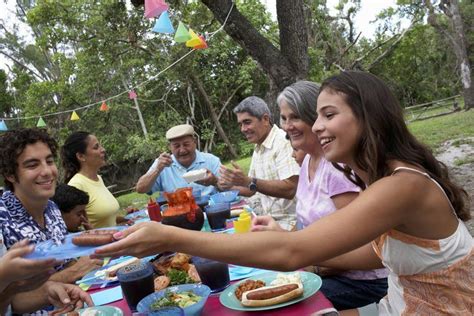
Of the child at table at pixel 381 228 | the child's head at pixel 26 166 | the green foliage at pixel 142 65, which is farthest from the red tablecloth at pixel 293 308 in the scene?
the green foliage at pixel 142 65

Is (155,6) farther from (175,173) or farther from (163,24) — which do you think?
(175,173)

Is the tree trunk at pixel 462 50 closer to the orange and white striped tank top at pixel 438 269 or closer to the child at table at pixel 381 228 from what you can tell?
the child at table at pixel 381 228

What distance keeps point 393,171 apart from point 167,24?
4.62m

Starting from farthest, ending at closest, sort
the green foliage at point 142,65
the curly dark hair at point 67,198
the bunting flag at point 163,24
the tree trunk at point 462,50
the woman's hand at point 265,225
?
the tree trunk at point 462,50 → the green foliage at point 142,65 → the bunting flag at point 163,24 → the curly dark hair at point 67,198 → the woman's hand at point 265,225

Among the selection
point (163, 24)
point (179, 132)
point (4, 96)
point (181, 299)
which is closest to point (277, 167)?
point (179, 132)

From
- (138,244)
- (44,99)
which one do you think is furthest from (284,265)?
(44,99)

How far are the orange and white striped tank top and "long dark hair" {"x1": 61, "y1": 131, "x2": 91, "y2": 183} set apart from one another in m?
3.40

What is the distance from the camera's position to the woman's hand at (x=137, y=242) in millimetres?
1173

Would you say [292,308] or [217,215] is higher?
[217,215]

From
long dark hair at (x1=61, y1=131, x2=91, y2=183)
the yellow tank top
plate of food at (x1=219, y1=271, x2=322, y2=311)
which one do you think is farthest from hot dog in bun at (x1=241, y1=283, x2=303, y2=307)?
long dark hair at (x1=61, y1=131, x2=91, y2=183)

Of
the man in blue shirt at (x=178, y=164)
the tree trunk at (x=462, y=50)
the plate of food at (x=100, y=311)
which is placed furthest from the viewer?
the tree trunk at (x=462, y=50)

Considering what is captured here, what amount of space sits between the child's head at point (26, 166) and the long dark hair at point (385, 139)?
195 cm

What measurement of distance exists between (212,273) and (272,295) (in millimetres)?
344

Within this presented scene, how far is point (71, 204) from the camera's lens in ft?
10.9
